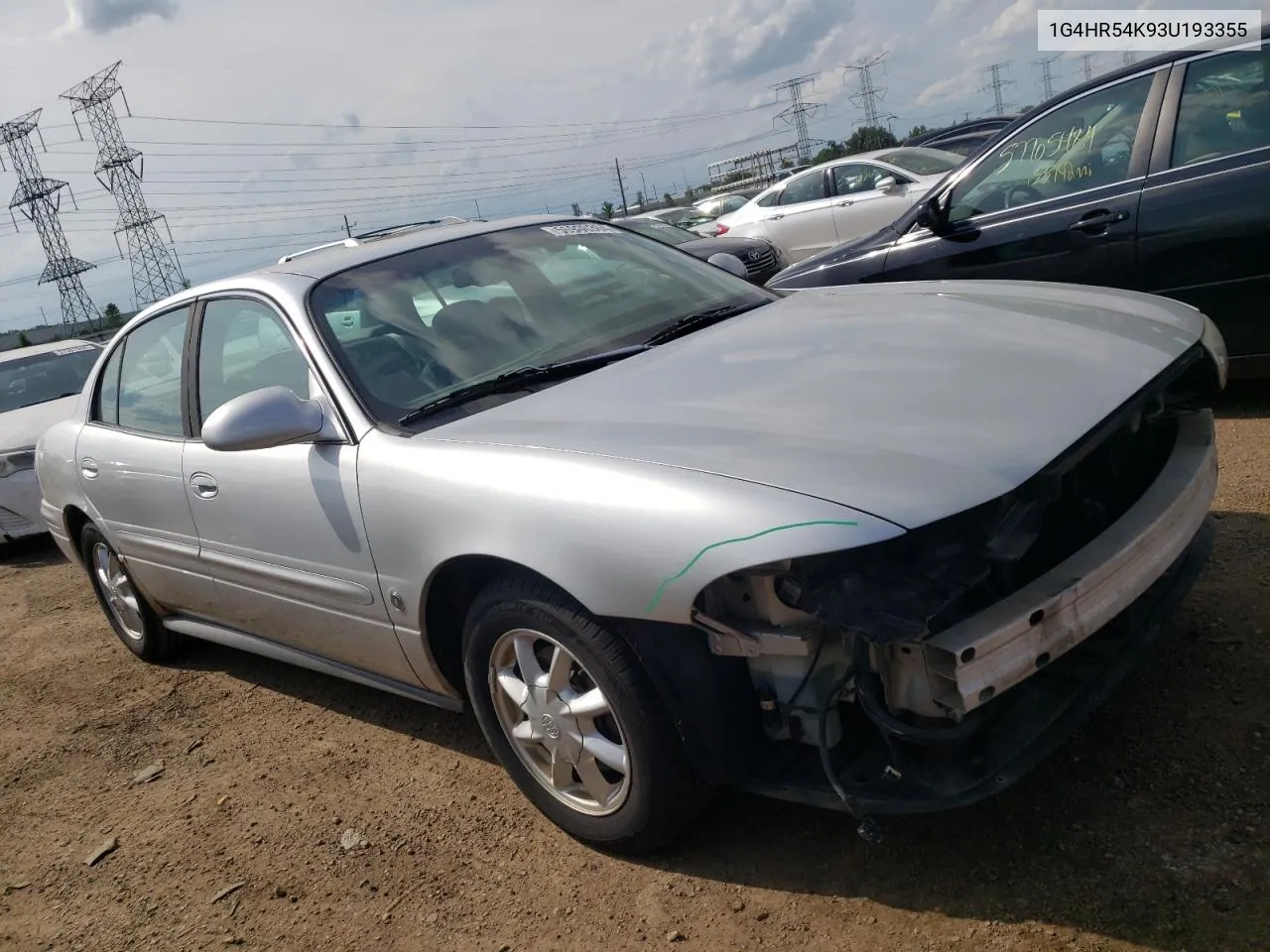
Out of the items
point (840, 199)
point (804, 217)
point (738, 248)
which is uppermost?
point (840, 199)

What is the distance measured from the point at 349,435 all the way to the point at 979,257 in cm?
348

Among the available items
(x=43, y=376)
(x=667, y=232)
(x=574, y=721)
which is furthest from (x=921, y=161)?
(x=574, y=721)

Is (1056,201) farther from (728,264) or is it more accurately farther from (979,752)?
(979,752)

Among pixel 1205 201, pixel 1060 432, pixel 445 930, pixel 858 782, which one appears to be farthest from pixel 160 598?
pixel 1205 201

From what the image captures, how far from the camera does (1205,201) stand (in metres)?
4.46

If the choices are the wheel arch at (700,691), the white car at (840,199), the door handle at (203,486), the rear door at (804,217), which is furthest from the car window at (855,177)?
the wheel arch at (700,691)

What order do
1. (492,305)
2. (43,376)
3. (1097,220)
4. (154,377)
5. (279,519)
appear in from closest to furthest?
(279,519)
(492,305)
(154,377)
(1097,220)
(43,376)

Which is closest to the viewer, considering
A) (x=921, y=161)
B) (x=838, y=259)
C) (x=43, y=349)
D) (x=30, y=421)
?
(x=838, y=259)

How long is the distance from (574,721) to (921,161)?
32.0 feet

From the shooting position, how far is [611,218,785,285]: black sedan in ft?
35.8

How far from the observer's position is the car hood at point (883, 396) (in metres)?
2.06

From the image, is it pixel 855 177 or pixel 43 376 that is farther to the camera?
pixel 855 177

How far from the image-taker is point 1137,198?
183 inches

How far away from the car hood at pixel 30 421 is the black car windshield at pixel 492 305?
5.27 meters
